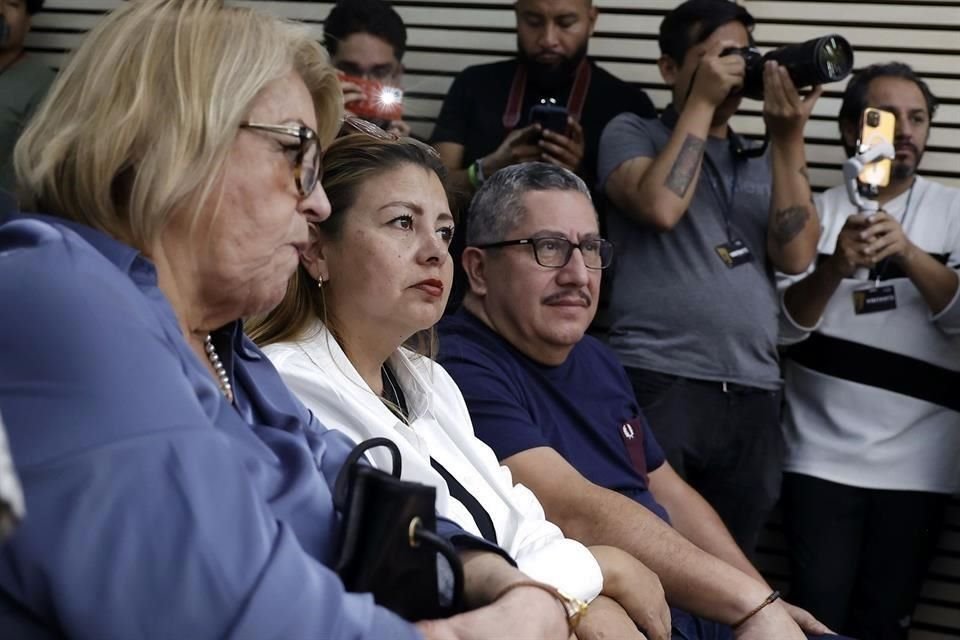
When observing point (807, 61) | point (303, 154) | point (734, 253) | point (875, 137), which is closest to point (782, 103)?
point (807, 61)

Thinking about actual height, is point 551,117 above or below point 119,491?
below

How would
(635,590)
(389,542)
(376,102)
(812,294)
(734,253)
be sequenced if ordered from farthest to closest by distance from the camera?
(812,294) < (734,253) < (376,102) < (635,590) < (389,542)

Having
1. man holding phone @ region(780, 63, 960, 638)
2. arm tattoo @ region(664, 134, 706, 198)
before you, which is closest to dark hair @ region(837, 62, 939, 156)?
man holding phone @ region(780, 63, 960, 638)

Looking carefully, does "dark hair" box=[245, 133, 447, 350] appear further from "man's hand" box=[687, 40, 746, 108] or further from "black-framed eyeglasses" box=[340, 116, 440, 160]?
"man's hand" box=[687, 40, 746, 108]

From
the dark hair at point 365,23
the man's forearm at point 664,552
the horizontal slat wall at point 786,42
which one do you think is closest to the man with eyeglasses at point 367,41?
the dark hair at point 365,23

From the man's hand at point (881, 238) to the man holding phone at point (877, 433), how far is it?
0.15 metres

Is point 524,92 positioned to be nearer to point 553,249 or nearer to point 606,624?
point 553,249

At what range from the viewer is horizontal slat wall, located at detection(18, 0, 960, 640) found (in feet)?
15.2

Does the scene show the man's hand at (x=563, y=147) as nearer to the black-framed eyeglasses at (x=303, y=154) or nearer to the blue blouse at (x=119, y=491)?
the black-framed eyeglasses at (x=303, y=154)

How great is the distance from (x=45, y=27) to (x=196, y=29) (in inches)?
146

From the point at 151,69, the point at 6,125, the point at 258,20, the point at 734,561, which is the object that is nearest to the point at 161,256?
the point at 151,69

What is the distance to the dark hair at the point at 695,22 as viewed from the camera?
4074 millimetres

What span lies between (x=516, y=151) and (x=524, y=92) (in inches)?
16.2

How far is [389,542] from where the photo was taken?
156 cm
